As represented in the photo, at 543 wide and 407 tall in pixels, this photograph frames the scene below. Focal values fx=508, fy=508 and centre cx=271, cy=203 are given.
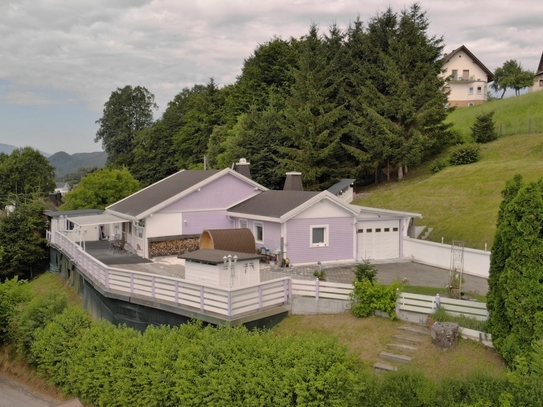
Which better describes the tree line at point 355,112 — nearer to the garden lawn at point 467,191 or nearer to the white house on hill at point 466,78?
the garden lawn at point 467,191

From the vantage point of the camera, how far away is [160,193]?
1072 inches

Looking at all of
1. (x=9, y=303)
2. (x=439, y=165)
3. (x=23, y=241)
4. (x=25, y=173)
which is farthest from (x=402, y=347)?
(x=25, y=173)

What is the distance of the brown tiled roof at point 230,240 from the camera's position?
21500mm

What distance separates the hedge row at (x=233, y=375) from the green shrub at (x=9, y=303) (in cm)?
453

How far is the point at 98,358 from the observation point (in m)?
12.9

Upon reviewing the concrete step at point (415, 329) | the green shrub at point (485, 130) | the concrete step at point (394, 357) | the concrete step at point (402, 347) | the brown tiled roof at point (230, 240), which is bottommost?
the concrete step at point (394, 357)

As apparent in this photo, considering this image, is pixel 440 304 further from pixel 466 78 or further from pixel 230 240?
pixel 466 78

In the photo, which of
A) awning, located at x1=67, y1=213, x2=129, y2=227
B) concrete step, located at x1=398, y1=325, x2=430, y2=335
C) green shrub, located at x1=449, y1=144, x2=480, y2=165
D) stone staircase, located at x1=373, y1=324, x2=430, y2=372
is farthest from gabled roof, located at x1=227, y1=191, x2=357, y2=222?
green shrub, located at x1=449, y1=144, x2=480, y2=165

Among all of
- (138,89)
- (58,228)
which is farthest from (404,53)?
(138,89)

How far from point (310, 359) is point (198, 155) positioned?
179 feet

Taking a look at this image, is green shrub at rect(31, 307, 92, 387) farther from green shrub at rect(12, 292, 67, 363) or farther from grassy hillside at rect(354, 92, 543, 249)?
grassy hillside at rect(354, 92, 543, 249)

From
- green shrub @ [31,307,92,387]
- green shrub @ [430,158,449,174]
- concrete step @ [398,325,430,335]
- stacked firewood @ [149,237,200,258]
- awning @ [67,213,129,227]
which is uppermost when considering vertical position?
green shrub @ [430,158,449,174]

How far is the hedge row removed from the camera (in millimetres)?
9195

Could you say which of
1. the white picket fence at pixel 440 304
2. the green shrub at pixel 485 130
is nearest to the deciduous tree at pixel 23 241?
the white picket fence at pixel 440 304
